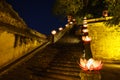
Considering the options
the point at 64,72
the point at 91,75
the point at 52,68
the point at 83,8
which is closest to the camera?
the point at 91,75

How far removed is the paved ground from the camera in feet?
32.8

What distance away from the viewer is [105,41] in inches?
693

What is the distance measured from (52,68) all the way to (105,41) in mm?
8123

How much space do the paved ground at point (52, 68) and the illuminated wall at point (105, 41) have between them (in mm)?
4865

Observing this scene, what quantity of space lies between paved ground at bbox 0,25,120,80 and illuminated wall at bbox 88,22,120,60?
486 centimetres

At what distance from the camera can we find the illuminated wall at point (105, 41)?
17.0 m

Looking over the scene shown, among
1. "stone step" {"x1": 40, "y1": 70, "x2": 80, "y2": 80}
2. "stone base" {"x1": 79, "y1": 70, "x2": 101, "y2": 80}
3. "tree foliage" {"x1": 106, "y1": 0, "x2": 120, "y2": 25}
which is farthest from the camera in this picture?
"tree foliage" {"x1": 106, "y1": 0, "x2": 120, "y2": 25}

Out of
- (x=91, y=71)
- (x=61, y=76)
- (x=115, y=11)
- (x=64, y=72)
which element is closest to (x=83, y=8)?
(x=115, y=11)

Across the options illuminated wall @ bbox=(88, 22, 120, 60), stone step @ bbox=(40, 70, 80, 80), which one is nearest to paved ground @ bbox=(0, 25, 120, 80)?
stone step @ bbox=(40, 70, 80, 80)

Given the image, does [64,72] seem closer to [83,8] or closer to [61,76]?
[61,76]

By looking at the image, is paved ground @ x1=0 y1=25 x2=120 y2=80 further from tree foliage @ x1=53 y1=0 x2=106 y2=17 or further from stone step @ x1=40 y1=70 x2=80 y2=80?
tree foliage @ x1=53 y1=0 x2=106 y2=17

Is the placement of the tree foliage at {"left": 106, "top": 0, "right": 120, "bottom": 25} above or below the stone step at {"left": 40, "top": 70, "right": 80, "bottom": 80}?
above

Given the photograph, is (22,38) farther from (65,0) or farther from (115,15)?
(65,0)

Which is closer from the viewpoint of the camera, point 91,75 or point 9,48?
point 91,75
